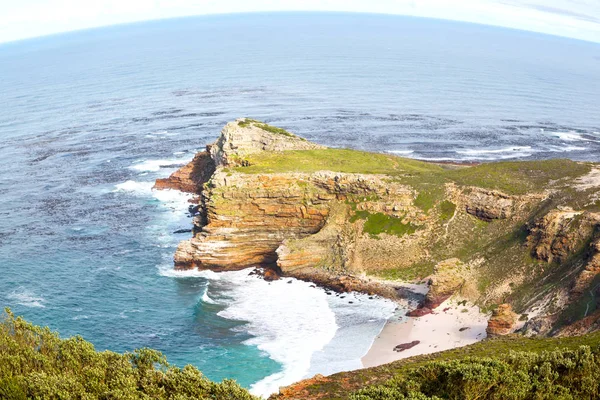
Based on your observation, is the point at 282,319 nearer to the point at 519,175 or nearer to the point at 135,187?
the point at 519,175

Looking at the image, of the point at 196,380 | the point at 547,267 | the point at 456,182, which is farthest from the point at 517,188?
the point at 196,380

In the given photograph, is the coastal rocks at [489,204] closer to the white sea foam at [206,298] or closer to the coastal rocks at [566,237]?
the coastal rocks at [566,237]

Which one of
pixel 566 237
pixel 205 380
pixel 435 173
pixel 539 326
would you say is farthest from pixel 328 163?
pixel 205 380

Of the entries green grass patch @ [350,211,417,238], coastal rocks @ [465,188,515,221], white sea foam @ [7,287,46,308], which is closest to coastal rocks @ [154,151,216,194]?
green grass patch @ [350,211,417,238]

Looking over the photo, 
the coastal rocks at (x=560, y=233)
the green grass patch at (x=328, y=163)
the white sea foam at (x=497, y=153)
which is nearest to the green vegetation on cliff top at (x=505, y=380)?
the coastal rocks at (x=560, y=233)

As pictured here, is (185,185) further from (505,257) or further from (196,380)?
(196,380)

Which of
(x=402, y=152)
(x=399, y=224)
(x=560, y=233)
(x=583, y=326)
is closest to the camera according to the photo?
(x=583, y=326)
